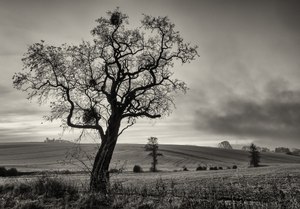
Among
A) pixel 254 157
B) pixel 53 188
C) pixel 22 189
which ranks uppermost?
pixel 53 188

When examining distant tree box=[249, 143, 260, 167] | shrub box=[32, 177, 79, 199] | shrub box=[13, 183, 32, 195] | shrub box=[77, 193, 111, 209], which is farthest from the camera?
distant tree box=[249, 143, 260, 167]

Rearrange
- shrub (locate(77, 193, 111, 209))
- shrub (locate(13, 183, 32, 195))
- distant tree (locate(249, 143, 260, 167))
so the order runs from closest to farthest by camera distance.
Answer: shrub (locate(77, 193, 111, 209))
shrub (locate(13, 183, 32, 195))
distant tree (locate(249, 143, 260, 167))

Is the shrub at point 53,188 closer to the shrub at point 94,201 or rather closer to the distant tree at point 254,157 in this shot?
the shrub at point 94,201

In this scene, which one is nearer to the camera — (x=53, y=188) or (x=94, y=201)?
(x=94, y=201)

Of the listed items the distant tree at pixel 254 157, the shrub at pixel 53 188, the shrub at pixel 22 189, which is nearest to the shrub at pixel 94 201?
the shrub at pixel 53 188

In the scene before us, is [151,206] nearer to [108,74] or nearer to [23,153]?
[108,74]

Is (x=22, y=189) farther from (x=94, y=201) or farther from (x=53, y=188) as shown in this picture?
(x=94, y=201)

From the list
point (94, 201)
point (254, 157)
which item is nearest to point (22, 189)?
point (94, 201)

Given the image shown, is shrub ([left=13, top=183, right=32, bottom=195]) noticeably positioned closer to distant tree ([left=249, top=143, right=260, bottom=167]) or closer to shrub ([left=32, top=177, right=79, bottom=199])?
shrub ([left=32, top=177, right=79, bottom=199])

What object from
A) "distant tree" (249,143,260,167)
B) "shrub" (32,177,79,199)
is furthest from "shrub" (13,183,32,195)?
"distant tree" (249,143,260,167)

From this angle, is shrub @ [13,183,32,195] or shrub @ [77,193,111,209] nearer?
shrub @ [77,193,111,209]

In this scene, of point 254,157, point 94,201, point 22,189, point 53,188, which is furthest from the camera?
point 254,157

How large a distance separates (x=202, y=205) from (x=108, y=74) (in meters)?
11.3

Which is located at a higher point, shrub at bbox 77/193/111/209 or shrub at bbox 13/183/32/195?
shrub at bbox 77/193/111/209
